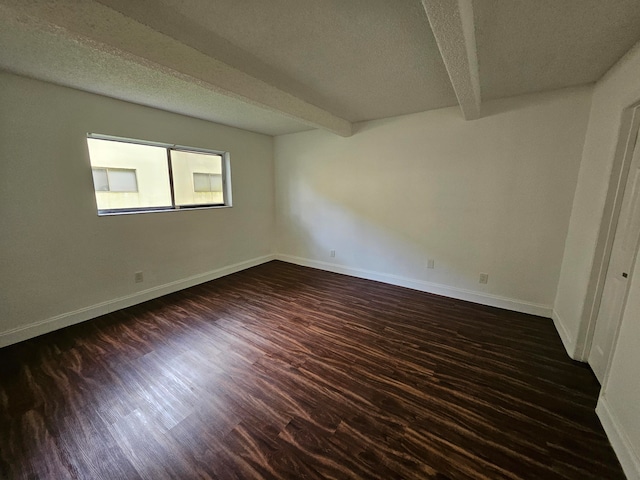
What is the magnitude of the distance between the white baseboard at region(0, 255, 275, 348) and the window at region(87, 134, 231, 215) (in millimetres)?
1050

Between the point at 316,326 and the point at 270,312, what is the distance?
625 millimetres

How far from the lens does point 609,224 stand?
184 centimetres

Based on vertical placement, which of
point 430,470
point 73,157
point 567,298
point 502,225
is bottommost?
point 430,470

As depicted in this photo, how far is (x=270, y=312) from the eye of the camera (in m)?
2.89

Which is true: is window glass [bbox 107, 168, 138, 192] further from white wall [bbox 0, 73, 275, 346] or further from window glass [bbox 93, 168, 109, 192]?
white wall [bbox 0, 73, 275, 346]

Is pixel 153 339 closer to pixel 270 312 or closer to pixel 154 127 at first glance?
pixel 270 312

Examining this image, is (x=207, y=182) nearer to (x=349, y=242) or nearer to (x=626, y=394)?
(x=349, y=242)

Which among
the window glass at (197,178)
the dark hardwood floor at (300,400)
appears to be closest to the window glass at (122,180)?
the window glass at (197,178)

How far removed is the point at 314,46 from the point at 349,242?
279cm

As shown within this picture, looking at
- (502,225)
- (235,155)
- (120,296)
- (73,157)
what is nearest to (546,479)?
(502,225)

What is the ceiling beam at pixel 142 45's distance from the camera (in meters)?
1.25

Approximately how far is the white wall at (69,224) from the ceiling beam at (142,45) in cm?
151

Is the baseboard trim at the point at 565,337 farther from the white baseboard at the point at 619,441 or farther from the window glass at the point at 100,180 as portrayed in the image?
the window glass at the point at 100,180

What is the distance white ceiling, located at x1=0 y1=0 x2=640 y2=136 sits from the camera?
1.33 m
